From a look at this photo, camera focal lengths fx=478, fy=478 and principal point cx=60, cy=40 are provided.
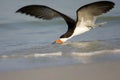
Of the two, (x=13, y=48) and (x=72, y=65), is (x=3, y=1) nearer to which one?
(x=13, y=48)

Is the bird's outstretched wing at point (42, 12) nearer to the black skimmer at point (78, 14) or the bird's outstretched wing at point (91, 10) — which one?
the black skimmer at point (78, 14)

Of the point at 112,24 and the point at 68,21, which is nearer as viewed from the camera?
the point at 68,21

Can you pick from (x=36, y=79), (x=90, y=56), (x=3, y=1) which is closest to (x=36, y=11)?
(x=90, y=56)

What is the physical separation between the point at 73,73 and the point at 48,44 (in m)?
3.28

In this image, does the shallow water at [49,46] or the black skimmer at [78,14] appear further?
the black skimmer at [78,14]

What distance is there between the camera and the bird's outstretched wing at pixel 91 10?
7.99 m

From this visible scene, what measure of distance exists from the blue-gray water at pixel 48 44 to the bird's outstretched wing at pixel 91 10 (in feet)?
1.80

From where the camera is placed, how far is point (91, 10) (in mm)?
8227

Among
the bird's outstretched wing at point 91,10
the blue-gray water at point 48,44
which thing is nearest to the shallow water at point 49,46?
the blue-gray water at point 48,44

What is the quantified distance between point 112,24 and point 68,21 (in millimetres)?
3741

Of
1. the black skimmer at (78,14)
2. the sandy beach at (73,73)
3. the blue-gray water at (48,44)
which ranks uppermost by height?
the black skimmer at (78,14)

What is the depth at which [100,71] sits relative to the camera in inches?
267

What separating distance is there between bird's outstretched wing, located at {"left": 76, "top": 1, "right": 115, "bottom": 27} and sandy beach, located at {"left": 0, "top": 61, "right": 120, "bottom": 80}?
1.13 meters

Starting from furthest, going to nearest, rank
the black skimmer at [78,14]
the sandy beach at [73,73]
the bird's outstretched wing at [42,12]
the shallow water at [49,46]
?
the bird's outstretched wing at [42,12] < the black skimmer at [78,14] < the shallow water at [49,46] < the sandy beach at [73,73]
